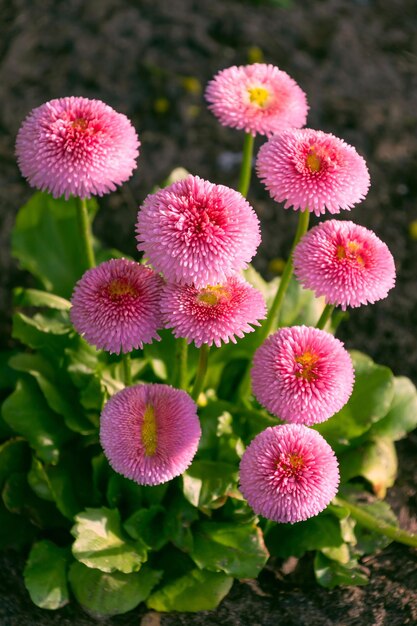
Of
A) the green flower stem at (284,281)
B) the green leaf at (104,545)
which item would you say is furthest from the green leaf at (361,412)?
the green leaf at (104,545)

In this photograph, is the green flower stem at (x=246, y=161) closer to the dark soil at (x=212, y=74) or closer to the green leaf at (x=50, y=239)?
the green leaf at (x=50, y=239)

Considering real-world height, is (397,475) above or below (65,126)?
below

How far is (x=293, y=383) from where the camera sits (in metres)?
2.04

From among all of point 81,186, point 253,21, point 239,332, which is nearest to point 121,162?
point 81,186

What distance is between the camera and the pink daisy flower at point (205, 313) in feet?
6.40

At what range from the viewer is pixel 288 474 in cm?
198

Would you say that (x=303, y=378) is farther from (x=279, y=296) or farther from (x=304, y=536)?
(x=304, y=536)

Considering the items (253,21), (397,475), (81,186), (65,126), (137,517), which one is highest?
(253,21)

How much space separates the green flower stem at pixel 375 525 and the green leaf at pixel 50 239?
1.22 meters

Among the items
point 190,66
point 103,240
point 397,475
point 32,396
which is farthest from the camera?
point 190,66

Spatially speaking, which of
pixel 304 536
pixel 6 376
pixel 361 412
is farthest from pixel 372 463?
pixel 6 376

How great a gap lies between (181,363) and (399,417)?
0.87m

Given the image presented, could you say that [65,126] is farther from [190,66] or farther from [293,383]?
[190,66]

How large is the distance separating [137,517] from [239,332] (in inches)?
31.4
